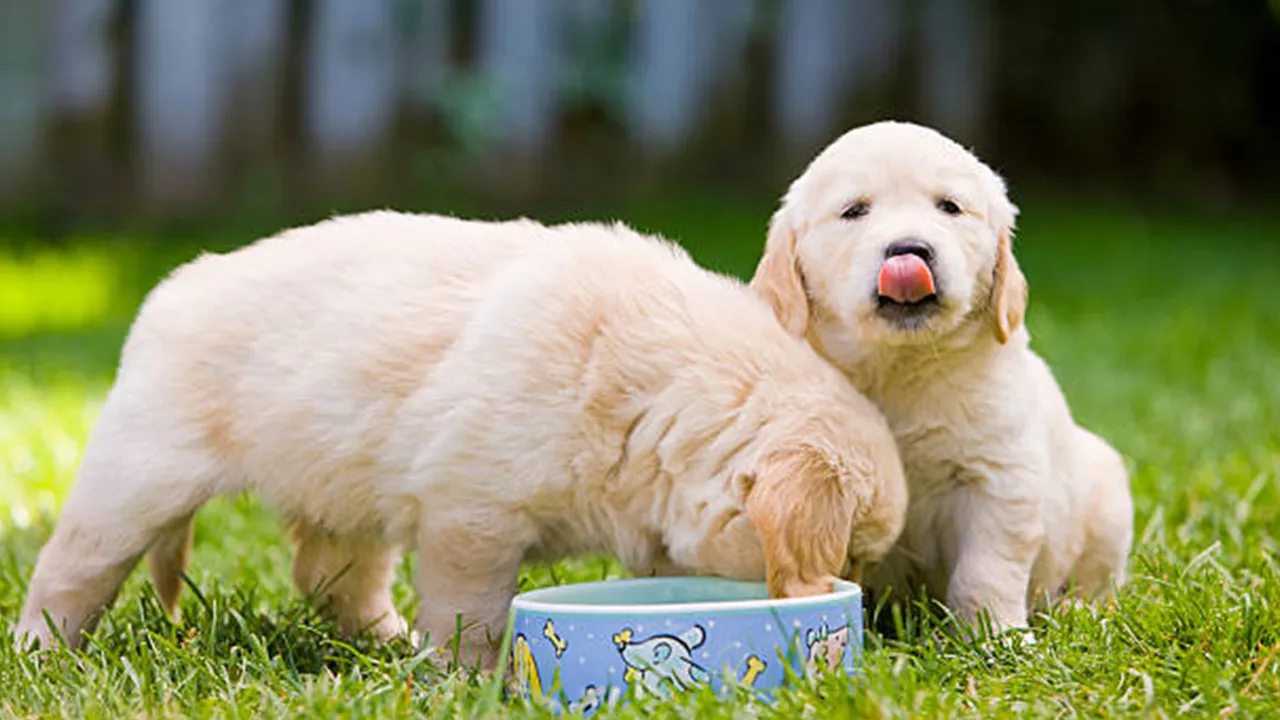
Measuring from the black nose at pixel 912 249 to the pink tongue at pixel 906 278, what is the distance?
1 centimetres

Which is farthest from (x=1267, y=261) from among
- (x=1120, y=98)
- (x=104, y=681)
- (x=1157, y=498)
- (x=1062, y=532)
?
(x=104, y=681)

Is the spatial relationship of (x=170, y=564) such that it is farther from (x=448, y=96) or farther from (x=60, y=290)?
(x=448, y=96)

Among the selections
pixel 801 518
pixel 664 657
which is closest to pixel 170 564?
pixel 664 657

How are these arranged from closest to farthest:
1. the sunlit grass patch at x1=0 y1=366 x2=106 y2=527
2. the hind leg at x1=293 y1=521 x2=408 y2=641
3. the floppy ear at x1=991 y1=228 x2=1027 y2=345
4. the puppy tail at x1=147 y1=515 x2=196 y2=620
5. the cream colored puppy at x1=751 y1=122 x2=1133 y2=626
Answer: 1. the cream colored puppy at x1=751 y1=122 x2=1133 y2=626
2. the floppy ear at x1=991 y1=228 x2=1027 y2=345
3. the puppy tail at x1=147 y1=515 x2=196 y2=620
4. the hind leg at x1=293 y1=521 x2=408 y2=641
5. the sunlit grass patch at x1=0 y1=366 x2=106 y2=527

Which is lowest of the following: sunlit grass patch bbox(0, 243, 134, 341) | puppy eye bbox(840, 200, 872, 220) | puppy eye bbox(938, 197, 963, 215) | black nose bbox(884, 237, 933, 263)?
sunlit grass patch bbox(0, 243, 134, 341)

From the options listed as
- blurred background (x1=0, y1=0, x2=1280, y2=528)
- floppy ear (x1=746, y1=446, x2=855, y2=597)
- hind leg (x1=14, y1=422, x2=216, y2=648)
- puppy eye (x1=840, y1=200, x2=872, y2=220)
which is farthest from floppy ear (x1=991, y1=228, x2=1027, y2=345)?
blurred background (x1=0, y1=0, x2=1280, y2=528)

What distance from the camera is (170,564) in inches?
119

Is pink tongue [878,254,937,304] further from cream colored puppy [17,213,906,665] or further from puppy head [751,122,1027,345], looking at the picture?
cream colored puppy [17,213,906,665]

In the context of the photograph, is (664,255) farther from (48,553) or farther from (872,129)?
(48,553)

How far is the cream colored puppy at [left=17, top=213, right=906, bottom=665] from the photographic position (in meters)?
2.55

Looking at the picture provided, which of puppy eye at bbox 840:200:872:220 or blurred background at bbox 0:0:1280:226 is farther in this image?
blurred background at bbox 0:0:1280:226

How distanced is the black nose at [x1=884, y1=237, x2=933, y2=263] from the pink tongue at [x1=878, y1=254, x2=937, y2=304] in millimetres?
11

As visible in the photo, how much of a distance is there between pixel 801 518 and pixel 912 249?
480 mm

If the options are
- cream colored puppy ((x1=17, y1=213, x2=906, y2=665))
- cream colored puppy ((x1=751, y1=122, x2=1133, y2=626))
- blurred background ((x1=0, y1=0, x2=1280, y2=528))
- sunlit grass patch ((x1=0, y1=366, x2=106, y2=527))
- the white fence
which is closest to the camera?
cream colored puppy ((x1=17, y1=213, x2=906, y2=665))
